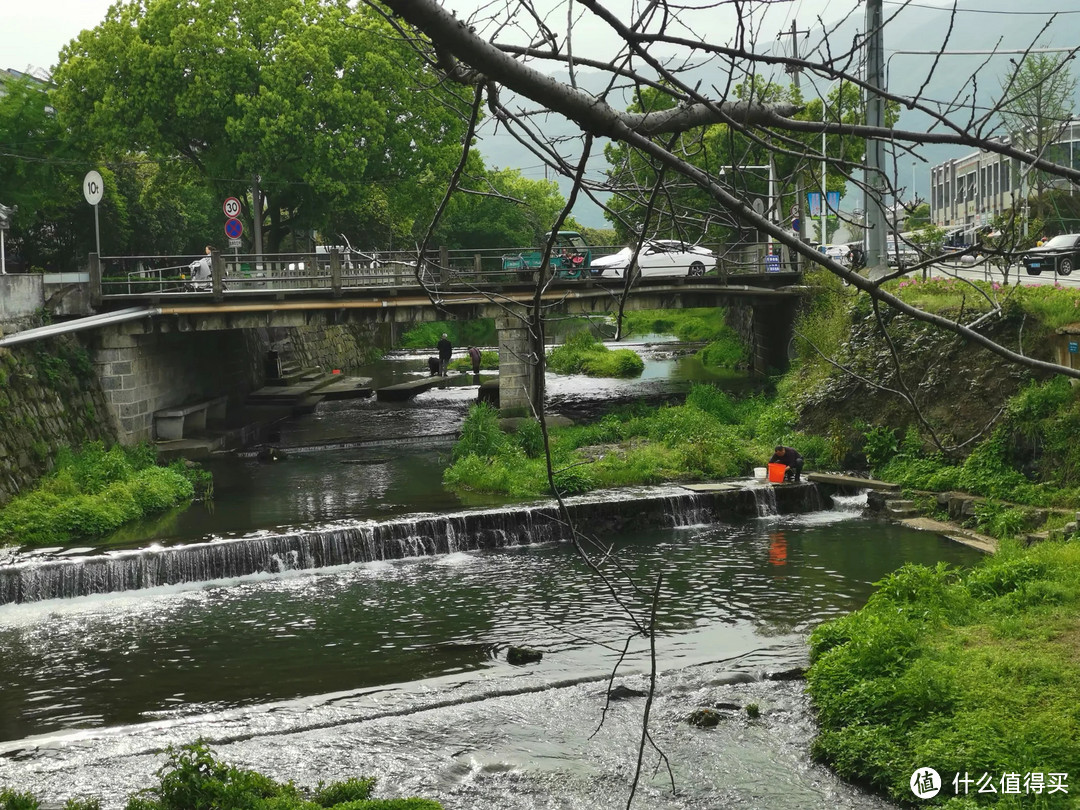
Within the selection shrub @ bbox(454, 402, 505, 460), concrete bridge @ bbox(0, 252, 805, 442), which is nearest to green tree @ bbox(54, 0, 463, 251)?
concrete bridge @ bbox(0, 252, 805, 442)

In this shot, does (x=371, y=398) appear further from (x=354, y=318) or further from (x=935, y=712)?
(x=935, y=712)

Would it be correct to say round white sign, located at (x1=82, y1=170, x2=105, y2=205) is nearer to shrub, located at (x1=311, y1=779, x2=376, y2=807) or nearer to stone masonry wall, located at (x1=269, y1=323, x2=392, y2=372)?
stone masonry wall, located at (x1=269, y1=323, x2=392, y2=372)

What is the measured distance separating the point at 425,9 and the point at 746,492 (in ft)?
65.2

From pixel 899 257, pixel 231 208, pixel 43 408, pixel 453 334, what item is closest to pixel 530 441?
pixel 43 408

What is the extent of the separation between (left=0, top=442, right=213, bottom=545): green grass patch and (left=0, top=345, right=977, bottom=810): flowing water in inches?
45.4

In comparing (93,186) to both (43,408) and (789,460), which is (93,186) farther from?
(789,460)

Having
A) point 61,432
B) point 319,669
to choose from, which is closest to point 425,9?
point 319,669

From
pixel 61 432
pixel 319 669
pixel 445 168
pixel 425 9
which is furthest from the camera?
pixel 445 168

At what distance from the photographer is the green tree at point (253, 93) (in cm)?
3975

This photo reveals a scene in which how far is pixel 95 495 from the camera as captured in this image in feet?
75.0

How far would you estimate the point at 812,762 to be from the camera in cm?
1099

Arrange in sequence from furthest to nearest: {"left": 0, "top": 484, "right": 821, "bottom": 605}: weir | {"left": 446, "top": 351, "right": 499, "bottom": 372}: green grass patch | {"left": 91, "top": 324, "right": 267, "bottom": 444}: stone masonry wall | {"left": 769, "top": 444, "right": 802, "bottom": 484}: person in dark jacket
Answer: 1. {"left": 446, "top": 351, "right": 499, "bottom": 372}: green grass patch
2. {"left": 91, "top": 324, "right": 267, "bottom": 444}: stone masonry wall
3. {"left": 769, "top": 444, "right": 802, "bottom": 484}: person in dark jacket
4. {"left": 0, "top": 484, "right": 821, "bottom": 605}: weir

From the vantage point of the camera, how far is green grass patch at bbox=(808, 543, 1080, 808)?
9.82m

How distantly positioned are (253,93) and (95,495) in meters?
22.2
